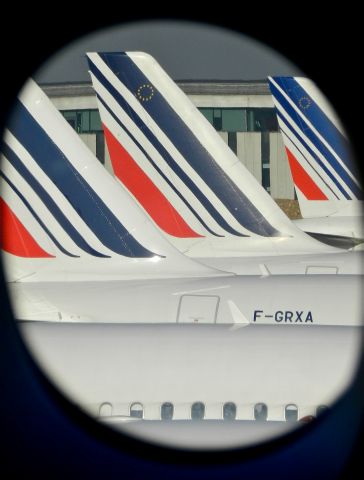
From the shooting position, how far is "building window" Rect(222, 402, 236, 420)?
848 cm

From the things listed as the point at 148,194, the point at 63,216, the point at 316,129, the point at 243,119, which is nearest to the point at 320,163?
the point at 316,129

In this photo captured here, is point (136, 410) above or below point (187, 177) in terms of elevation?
below

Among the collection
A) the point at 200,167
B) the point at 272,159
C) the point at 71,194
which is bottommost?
the point at 71,194

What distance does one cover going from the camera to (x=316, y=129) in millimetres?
27516

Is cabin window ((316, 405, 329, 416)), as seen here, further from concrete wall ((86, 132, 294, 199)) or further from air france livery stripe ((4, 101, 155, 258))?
concrete wall ((86, 132, 294, 199))

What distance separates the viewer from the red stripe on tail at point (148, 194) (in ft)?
54.5

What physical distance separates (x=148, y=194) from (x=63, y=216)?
382 centimetres

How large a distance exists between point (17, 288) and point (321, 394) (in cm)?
522

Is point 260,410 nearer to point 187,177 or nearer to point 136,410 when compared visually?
point 136,410

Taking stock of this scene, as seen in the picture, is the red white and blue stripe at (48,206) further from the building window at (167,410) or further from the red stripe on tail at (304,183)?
the red stripe on tail at (304,183)

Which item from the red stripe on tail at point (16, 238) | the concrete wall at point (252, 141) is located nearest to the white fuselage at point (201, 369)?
the red stripe on tail at point (16, 238)

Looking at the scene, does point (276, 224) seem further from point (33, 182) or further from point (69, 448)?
point (69, 448)

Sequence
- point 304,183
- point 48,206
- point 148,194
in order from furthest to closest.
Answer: point 304,183 → point 148,194 → point 48,206

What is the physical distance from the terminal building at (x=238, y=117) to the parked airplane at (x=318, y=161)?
26700mm
